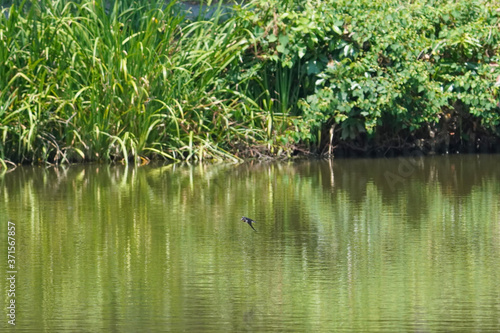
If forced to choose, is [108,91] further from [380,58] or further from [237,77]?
[380,58]

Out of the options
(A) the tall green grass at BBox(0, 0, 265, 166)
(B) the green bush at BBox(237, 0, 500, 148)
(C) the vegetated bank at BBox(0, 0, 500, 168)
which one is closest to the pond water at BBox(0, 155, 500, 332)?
(A) the tall green grass at BBox(0, 0, 265, 166)

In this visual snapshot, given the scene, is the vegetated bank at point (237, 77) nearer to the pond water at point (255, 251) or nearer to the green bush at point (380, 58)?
the green bush at point (380, 58)

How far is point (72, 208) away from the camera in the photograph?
7512 millimetres

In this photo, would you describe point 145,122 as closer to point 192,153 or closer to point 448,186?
point 192,153

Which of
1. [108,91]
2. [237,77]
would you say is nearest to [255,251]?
[108,91]

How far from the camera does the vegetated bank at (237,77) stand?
34.1 ft

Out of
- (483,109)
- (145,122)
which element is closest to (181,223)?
(145,122)

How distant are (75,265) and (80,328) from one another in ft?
4.32

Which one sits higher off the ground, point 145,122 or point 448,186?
point 145,122

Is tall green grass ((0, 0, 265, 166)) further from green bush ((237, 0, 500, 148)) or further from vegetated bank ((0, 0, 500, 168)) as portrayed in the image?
green bush ((237, 0, 500, 148))

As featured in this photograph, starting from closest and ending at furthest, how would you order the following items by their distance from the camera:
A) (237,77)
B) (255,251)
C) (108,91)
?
(255,251)
(108,91)
(237,77)

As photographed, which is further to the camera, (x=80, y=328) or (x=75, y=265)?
(x=75, y=265)

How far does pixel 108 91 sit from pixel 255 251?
5018 millimetres

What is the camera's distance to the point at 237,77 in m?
11.1
